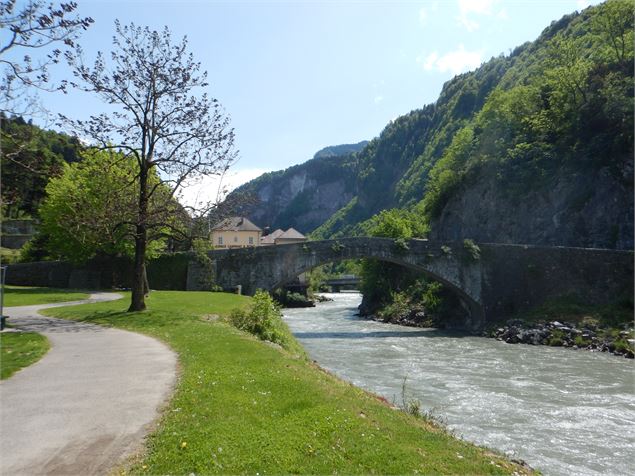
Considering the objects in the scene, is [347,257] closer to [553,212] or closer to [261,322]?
[553,212]

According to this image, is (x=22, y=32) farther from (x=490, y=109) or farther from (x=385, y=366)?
(x=490, y=109)

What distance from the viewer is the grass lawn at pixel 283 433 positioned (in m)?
5.91

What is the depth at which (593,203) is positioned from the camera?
4034 cm

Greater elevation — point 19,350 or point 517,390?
point 19,350

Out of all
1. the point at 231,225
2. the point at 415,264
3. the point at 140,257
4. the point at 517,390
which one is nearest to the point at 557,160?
the point at 415,264

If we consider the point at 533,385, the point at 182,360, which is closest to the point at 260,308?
the point at 182,360

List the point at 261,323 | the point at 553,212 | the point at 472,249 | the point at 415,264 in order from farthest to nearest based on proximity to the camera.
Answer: the point at 553,212 → the point at 415,264 → the point at 472,249 → the point at 261,323

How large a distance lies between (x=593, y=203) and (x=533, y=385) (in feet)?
95.2

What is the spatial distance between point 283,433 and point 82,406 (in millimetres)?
3582

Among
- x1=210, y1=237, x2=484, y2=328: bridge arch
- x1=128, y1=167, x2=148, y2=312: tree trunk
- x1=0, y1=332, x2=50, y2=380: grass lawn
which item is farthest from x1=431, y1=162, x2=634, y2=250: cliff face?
x1=0, y1=332, x2=50, y2=380: grass lawn

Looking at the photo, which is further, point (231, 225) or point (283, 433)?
point (231, 225)

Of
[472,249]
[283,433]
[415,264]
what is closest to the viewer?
[283,433]

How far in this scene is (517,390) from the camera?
16.8 meters

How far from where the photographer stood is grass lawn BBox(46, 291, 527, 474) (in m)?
5.91
